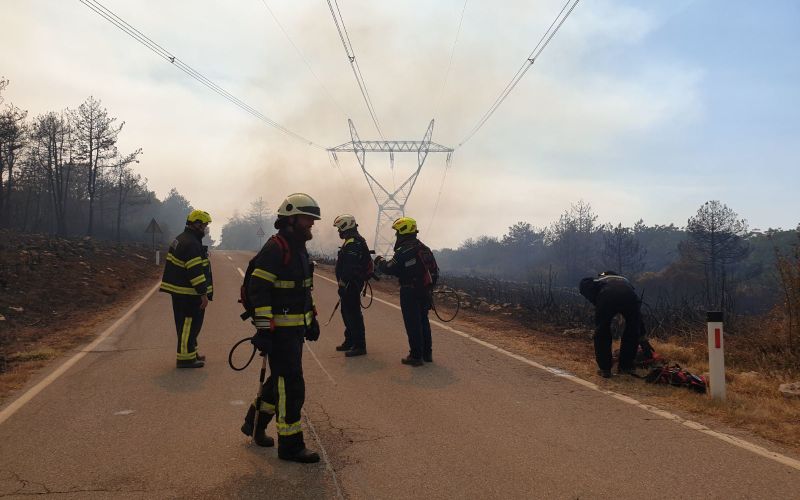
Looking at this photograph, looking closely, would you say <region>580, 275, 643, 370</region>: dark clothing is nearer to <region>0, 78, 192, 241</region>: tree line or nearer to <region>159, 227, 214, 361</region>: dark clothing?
<region>159, 227, 214, 361</region>: dark clothing

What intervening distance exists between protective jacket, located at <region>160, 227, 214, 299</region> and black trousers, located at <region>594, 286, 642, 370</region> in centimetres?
520

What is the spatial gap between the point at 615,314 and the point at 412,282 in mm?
2691

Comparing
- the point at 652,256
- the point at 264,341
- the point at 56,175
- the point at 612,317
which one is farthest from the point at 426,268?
the point at 652,256

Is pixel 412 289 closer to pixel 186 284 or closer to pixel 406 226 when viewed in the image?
pixel 406 226

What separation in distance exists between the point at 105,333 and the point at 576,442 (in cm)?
948

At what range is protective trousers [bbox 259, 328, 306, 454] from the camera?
4.39 metres

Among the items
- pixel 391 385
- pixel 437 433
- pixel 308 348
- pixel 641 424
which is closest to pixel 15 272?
pixel 308 348

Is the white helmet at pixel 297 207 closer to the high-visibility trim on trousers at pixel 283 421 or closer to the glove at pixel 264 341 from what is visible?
the glove at pixel 264 341

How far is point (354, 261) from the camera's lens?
28.1ft

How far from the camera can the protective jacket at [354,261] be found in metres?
8.55

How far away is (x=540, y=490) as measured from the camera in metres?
3.81

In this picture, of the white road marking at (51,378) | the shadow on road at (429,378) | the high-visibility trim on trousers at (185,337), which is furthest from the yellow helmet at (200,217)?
the shadow on road at (429,378)

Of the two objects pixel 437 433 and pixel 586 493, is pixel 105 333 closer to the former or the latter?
pixel 437 433

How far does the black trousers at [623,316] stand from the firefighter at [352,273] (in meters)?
3.30
